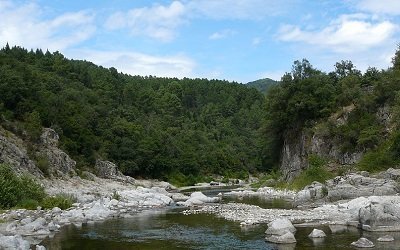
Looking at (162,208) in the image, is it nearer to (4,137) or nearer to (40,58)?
(4,137)

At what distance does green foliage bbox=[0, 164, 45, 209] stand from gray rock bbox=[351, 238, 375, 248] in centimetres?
2777

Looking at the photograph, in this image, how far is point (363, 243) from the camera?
2256 centimetres

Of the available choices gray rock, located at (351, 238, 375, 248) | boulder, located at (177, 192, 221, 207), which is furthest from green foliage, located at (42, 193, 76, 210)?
gray rock, located at (351, 238, 375, 248)

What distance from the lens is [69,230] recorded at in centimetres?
3062

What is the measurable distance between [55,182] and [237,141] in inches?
3554

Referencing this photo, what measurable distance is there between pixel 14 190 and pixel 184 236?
19.2 metres

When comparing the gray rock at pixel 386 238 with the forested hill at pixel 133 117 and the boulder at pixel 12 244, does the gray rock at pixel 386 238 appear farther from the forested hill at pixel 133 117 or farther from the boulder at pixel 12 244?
the forested hill at pixel 133 117

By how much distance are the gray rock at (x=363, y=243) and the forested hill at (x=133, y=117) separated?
57.1 meters

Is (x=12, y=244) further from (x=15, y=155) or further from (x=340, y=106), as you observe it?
(x=340, y=106)

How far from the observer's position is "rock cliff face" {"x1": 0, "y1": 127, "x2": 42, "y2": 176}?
194 feet

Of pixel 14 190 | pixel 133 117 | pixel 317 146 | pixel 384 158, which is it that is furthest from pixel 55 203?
pixel 133 117

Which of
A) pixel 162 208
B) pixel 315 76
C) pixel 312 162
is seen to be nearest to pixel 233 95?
pixel 315 76

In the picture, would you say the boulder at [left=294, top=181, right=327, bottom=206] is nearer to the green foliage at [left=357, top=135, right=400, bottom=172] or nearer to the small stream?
the green foliage at [left=357, top=135, right=400, bottom=172]

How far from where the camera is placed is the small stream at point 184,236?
24156 mm
